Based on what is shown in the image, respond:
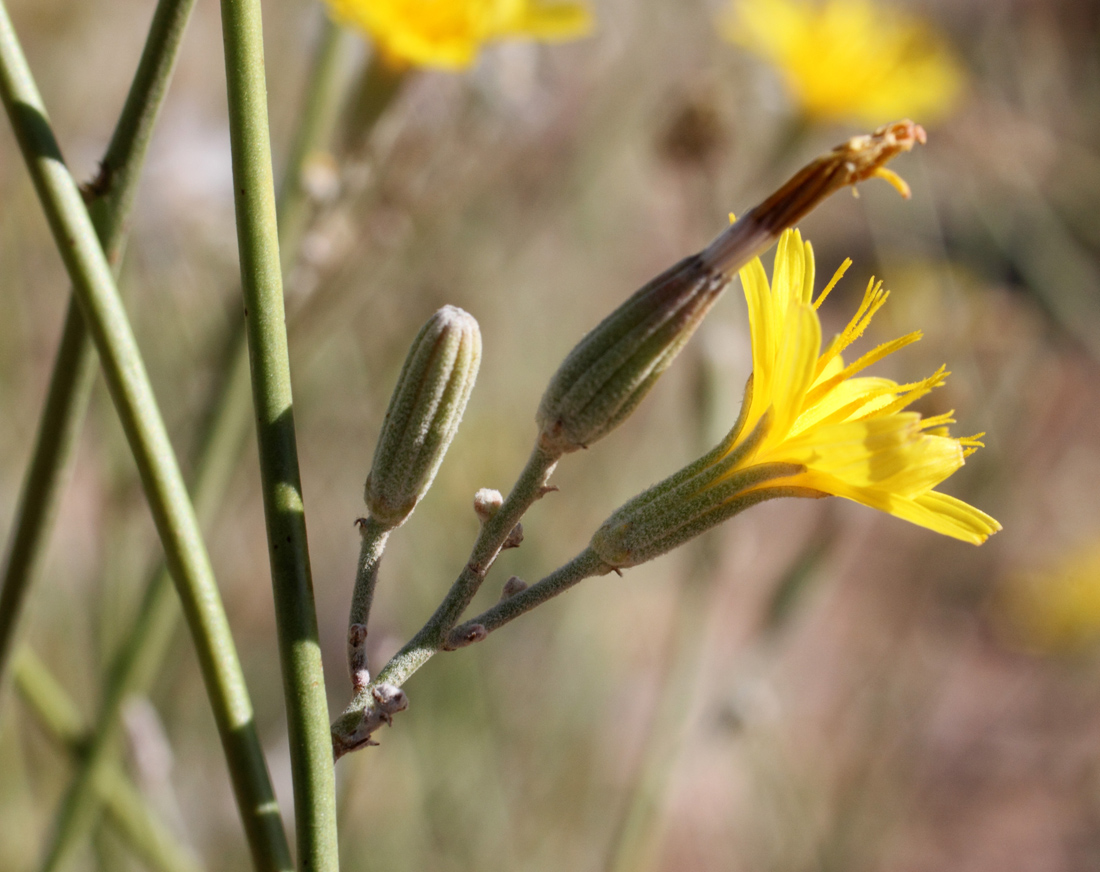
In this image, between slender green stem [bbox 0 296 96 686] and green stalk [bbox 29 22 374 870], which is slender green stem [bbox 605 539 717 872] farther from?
slender green stem [bbox 0 296 96 686]

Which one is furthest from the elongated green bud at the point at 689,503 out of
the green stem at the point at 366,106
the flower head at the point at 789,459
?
the green stem at the point at 366,106

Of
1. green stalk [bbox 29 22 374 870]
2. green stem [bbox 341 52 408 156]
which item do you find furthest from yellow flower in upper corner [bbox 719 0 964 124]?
green stalk [bbox 29 22 374 870]

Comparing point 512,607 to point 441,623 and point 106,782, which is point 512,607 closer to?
point 441,623

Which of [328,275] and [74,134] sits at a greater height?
[74,134]

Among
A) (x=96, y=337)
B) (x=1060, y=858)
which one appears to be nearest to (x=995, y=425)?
(x=96, y=337)

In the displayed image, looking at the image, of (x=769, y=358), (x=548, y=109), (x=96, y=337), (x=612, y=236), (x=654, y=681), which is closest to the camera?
(x=96, y=337)

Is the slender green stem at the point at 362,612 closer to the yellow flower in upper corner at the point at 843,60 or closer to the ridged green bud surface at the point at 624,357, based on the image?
the ridged green bud surface at the point at 624,357

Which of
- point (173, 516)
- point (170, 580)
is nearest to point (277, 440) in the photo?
point (173, 516)

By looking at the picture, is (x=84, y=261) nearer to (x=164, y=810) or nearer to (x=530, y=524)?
(x=164, y=810)
